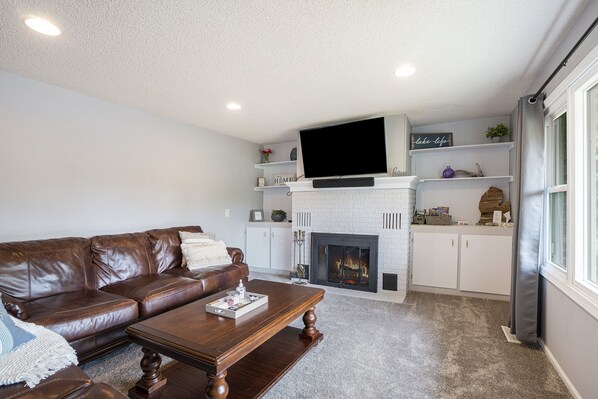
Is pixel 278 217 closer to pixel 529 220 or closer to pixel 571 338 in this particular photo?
pixel 529 220

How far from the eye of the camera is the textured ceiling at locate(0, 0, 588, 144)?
173cm

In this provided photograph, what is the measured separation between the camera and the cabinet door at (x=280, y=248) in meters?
4.82

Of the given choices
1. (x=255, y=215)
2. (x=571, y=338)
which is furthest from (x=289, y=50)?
(x=255, y=215)

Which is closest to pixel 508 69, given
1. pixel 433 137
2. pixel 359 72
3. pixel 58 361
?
pixel 359 72

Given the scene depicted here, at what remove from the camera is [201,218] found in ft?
14.3

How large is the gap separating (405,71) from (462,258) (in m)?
2.45

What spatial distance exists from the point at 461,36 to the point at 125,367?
10.7ft

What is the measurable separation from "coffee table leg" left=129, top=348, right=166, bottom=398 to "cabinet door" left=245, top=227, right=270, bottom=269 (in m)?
3.27

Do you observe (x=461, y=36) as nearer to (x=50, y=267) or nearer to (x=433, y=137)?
(x=433, y=137)

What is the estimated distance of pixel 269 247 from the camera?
4969 millimetres

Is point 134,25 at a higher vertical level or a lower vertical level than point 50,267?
higher

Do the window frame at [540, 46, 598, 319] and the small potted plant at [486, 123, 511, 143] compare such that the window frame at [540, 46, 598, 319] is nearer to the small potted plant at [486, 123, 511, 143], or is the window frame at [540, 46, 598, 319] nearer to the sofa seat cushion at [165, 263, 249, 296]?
the small potted plant at [486, 123, 511, 143]

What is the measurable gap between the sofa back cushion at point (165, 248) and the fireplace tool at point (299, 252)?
5.54 ft

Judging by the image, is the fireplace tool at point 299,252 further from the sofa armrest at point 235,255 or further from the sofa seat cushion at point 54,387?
the sofa seat cushion at point 54,387
